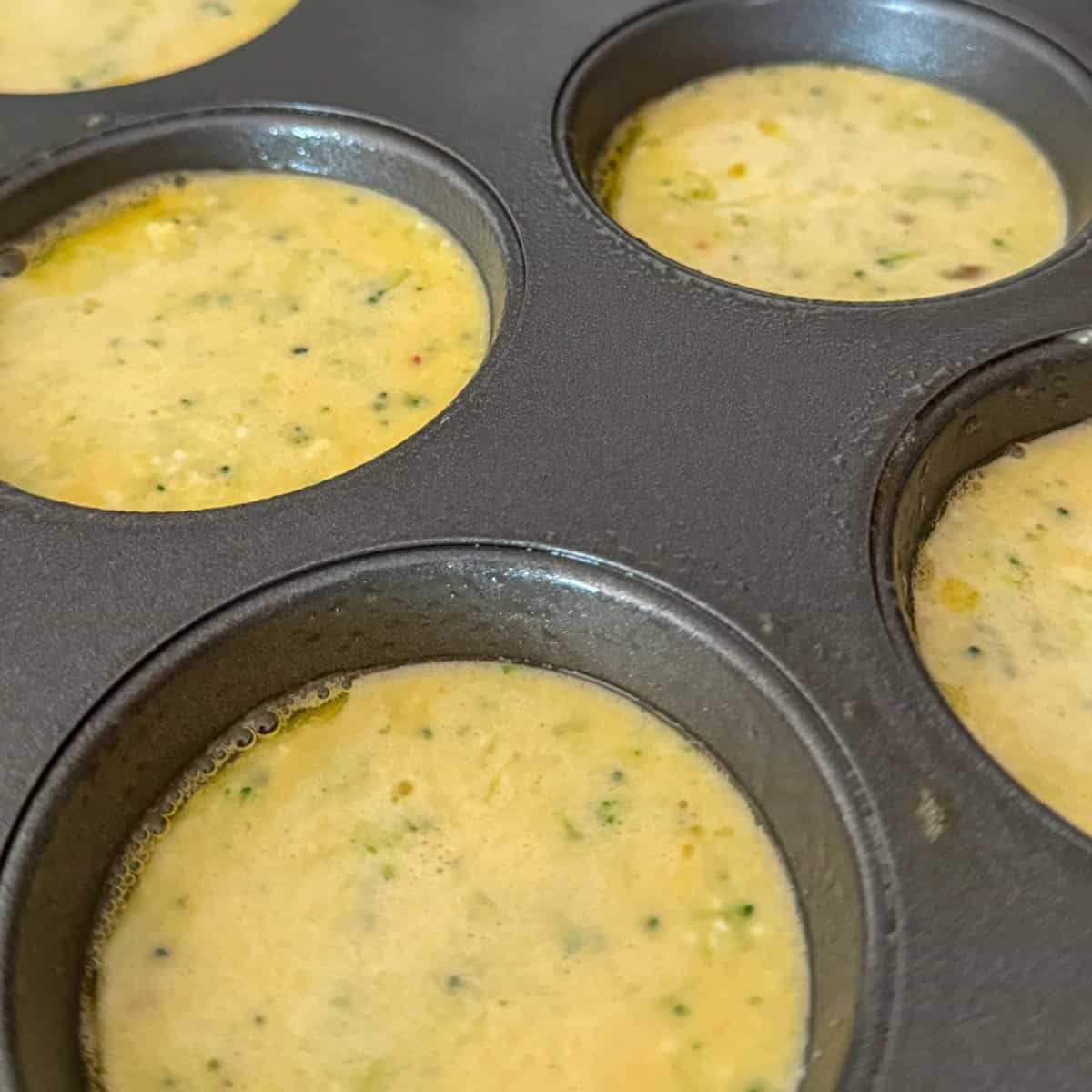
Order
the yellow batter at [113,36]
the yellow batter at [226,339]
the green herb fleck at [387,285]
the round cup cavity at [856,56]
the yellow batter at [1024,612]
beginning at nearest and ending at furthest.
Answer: the yellow batter at [1024,612], the yellow batter at [226,339], the green herb fleck at [387,285], the round cup cavity at [856,56], the yellow batter at [113,36]

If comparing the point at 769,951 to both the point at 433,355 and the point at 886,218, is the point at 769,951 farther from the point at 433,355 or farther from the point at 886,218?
the point at 886,218

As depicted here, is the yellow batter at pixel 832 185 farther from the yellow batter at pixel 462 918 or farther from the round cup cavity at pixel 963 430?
the yellow batter at pixel 462 918

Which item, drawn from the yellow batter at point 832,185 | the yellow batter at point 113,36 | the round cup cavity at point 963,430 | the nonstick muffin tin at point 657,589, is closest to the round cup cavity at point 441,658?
the nonstick muffin tin at point 657,589

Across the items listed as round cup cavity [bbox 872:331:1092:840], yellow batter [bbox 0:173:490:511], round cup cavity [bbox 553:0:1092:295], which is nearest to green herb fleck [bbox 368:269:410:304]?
yellow batter [bbox 0:173:490:511]

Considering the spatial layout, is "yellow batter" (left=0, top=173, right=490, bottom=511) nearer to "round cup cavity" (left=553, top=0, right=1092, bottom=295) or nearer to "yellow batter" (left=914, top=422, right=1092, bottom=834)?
"round cup cavity" (left=553, top=0, right=1092, bottom=295)

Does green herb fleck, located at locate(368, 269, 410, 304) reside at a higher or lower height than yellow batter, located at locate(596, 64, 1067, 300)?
lower

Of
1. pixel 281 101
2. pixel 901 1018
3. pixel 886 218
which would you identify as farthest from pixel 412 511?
pixel 886 218
